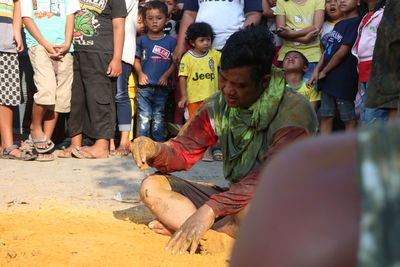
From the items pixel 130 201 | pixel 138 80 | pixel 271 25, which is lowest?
pixel 130 201

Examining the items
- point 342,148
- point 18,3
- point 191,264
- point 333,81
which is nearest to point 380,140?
point 342,148

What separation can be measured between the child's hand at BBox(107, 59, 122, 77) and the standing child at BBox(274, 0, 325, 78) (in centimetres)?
174

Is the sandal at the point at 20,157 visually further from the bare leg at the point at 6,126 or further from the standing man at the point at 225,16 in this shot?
the standing man at the point at 225,16

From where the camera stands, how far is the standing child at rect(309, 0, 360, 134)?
6.79 m

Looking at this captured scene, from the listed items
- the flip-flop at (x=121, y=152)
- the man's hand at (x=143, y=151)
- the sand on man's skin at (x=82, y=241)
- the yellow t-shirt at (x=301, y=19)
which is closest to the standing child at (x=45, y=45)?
the flip-flop at (x=121, y=152)

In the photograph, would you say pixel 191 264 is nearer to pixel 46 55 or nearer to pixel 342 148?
pixel 342 148

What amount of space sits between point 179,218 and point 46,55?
3.32 metres

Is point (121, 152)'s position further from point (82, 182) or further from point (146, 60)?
point (82, 182)

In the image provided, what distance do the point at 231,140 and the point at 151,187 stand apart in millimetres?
603

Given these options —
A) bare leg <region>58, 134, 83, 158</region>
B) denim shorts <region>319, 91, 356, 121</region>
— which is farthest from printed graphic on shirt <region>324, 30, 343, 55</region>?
bare leg <region>58, 134, 83, 158</region>

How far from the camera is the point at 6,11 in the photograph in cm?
691

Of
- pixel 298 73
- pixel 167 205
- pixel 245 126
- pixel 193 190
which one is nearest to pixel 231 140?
pixel 245 126

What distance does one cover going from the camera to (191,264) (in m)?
3.86

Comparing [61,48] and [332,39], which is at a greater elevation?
[332,39]
